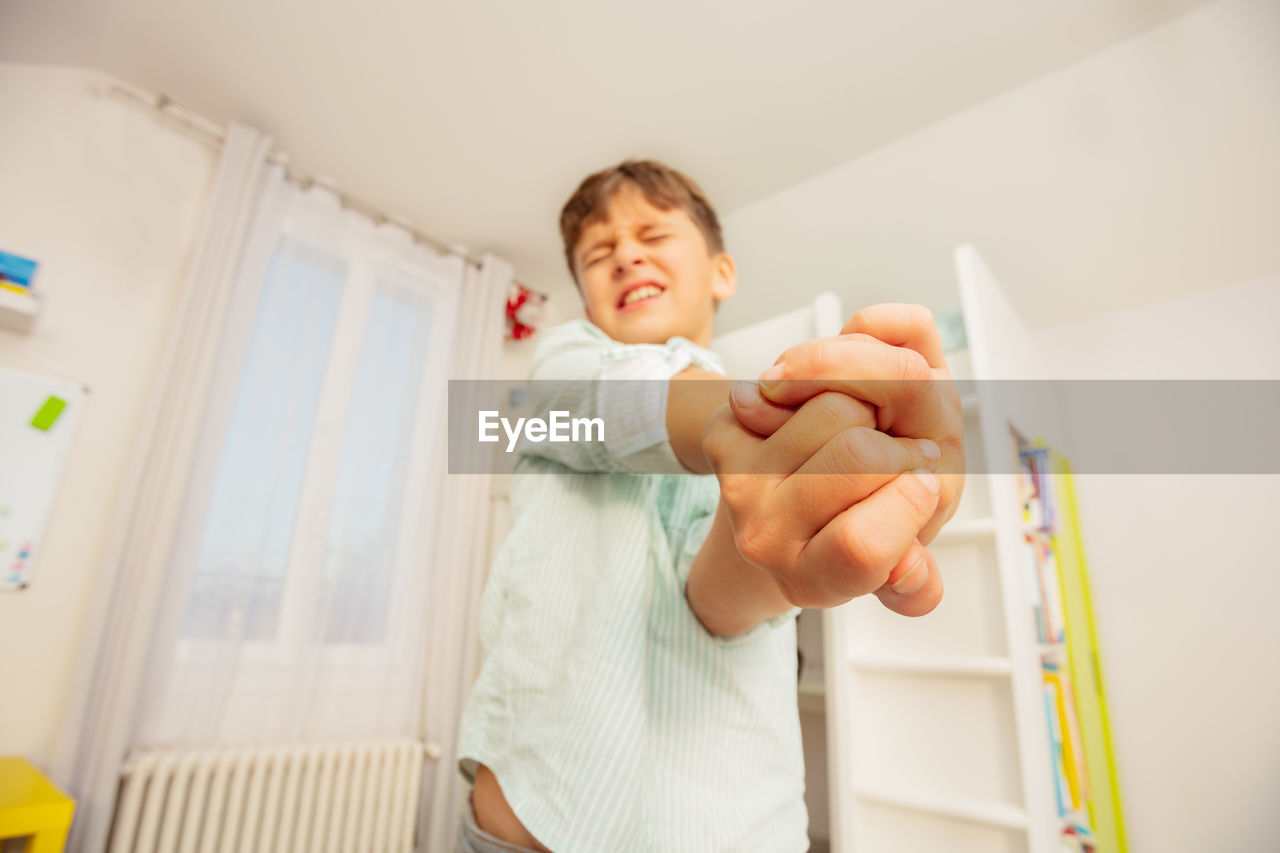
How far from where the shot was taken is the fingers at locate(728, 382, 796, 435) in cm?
31

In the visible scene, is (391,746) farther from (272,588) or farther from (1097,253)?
(1097,253)

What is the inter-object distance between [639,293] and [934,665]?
78 cm

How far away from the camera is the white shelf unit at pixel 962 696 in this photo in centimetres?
94

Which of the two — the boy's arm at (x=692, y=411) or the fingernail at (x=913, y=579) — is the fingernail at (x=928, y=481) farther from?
A: the boy's arm at (x=692, y=411)

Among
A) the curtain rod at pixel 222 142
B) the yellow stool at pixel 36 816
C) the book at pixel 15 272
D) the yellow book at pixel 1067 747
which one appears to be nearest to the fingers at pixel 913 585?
the yellow book at pixel 1067 747

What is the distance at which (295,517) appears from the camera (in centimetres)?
186

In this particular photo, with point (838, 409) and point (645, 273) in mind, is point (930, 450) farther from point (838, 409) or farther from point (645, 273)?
point (645, 273)

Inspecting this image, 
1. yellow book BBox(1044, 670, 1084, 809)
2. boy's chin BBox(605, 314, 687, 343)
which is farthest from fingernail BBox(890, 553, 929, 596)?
yellow book BBox(1044, 670, 1084, 809)

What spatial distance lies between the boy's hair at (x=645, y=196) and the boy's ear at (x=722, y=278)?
0.7 inches

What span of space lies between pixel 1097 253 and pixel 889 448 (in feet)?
5.54

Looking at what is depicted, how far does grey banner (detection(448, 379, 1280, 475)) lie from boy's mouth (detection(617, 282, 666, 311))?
15 centimetres

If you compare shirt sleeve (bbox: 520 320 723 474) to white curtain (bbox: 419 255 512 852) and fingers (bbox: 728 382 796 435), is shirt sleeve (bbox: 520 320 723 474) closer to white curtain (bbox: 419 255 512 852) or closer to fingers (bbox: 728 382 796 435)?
fingers (bbox: 728 382 796 435)

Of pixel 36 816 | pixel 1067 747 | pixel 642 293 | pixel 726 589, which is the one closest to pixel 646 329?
pixel 642 293

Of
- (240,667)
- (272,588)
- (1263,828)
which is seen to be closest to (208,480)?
(272,588)
